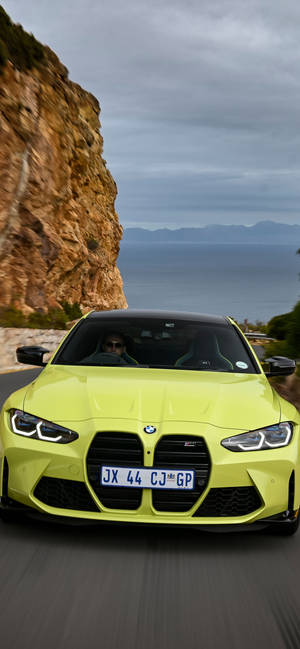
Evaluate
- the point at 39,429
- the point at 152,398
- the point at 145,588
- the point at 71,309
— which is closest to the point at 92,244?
the point at 71,309

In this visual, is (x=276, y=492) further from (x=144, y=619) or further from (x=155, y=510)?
(x=144, y=619)

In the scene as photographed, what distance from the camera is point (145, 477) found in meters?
3.63

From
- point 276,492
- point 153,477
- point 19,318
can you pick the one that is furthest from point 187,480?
point 19,318

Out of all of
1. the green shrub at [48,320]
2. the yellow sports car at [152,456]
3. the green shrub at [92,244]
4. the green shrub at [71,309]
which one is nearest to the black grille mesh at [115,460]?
the yellow sports car at [152,456]

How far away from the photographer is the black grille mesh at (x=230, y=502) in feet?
12.1

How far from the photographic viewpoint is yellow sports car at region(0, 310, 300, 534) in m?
3.66

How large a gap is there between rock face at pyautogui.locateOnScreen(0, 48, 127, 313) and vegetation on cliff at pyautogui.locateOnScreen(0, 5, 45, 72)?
0.40 meters

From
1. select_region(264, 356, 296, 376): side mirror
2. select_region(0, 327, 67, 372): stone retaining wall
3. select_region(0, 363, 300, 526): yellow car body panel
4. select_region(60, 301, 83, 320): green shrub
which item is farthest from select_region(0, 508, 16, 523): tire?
select_region(60, 301, 83, 320): green shrub

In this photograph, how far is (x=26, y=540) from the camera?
3826 mm

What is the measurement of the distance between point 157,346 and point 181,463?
2206mm

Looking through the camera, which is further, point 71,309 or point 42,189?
point 71,309

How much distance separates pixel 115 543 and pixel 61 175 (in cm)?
3043

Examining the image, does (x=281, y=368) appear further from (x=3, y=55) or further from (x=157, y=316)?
(x=3, y=55)

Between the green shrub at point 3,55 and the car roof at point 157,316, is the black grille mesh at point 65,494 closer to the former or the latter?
the car roof at point 157,316
